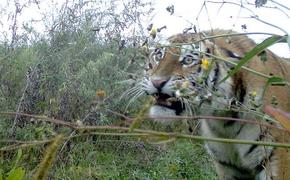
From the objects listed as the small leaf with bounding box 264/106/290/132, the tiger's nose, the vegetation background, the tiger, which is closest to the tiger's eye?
the tiger

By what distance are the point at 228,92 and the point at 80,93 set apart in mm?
1693

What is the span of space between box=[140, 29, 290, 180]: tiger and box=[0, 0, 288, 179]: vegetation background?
55 centimetres

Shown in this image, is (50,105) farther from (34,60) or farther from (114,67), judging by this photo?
(114,67)

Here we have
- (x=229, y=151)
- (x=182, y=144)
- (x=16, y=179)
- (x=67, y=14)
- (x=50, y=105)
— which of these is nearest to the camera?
(x=16, y=179)

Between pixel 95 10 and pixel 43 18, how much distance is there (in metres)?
0.46

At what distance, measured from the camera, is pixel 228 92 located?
2.49 m

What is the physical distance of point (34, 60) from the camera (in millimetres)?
4320

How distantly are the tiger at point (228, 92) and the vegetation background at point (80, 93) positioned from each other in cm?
55

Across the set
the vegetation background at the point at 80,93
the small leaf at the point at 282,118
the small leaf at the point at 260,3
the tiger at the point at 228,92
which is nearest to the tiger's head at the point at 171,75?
the tiger at the point at 228,92

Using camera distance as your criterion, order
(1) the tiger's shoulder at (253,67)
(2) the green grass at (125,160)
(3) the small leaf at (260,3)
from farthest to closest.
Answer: (2) the green grass at (125,160)
(1) the tiger's shoulder at (253,67)
(3) the small leaf at (260,3)

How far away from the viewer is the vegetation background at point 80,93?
3479 mm

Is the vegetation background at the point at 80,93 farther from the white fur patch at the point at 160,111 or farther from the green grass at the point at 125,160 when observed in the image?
the white fur patch at the point at 160,111

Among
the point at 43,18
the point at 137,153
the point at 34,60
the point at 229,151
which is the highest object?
the point at 43,18

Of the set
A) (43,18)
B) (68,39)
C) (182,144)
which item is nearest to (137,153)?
(182,144)
